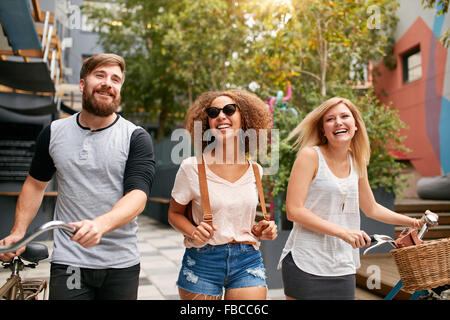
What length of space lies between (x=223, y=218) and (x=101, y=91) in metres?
0.79

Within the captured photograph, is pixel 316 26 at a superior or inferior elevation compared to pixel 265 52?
superior

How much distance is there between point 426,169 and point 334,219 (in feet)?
32.4

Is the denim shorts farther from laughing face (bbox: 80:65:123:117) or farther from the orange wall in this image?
the orange wall

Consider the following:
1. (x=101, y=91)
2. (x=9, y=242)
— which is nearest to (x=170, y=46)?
(x=101, y=91)

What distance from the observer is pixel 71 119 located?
198 centimetres

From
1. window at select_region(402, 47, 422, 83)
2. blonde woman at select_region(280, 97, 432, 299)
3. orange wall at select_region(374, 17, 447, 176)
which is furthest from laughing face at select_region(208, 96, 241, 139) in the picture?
window at select_region(402, 47, 422, 83)

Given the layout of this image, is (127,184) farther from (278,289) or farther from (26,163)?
(26,163)

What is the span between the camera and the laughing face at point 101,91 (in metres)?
1.87

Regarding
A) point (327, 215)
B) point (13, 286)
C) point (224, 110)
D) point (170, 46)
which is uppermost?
point (170, 46)

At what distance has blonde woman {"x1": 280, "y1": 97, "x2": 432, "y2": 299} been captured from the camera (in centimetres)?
203

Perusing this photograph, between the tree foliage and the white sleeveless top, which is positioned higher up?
the tree foliage

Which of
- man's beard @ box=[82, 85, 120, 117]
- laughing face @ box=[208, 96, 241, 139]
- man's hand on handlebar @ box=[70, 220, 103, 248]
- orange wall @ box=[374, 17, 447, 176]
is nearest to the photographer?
man's hand on handlebar @ box=[70, 220, 103, 248]

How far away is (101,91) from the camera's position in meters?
1.89

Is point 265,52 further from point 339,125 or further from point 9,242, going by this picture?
point 9,242
